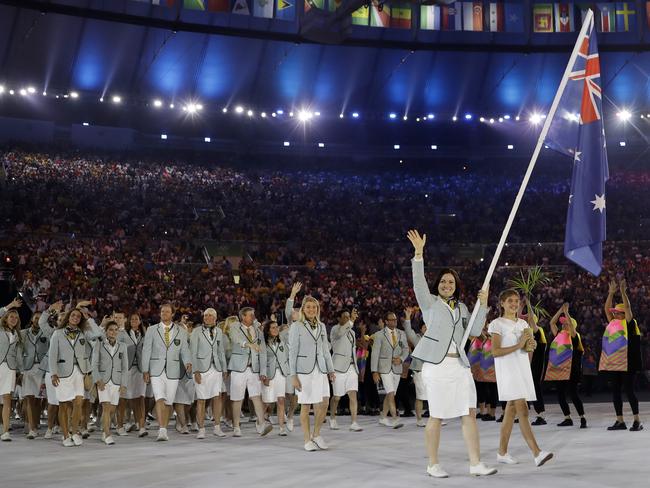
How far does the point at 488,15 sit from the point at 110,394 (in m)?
26.0

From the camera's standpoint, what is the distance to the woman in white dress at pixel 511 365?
7.89 m

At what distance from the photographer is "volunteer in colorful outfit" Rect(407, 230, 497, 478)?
7.26m

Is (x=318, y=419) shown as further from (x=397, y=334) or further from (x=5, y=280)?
(x=5, y=280)

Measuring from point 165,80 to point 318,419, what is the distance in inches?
1134

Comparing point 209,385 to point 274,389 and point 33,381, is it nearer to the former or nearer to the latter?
point 274,389

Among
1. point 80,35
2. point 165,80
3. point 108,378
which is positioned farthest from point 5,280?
point 165,80

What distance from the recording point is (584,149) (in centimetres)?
864

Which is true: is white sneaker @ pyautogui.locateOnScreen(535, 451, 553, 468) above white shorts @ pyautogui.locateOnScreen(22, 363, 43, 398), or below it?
below

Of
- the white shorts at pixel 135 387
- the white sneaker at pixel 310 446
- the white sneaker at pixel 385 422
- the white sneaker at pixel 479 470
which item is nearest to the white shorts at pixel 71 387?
the white shorts at pixel 135 387

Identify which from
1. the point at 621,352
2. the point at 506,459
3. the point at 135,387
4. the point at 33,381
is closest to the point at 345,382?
the point at 135,387

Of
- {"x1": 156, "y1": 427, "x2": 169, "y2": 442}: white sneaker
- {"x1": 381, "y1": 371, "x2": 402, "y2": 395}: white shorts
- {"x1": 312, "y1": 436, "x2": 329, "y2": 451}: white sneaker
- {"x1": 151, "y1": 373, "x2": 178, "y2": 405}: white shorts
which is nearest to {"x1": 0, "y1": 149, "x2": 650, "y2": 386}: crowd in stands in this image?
{"x1": 381, "y1": 371, "x2": 402, "y2": 395}: white shorts

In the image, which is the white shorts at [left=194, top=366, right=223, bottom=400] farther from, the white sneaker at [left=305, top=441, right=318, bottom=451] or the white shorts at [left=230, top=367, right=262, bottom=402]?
the white sneaker at [left=305, top=441, right=318, bottom=451]

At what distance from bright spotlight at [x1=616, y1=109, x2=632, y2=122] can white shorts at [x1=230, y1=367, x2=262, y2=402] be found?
31.5 meters

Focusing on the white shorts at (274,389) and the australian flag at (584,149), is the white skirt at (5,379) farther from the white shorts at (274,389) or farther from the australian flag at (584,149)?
the australian flag at (584,149)
